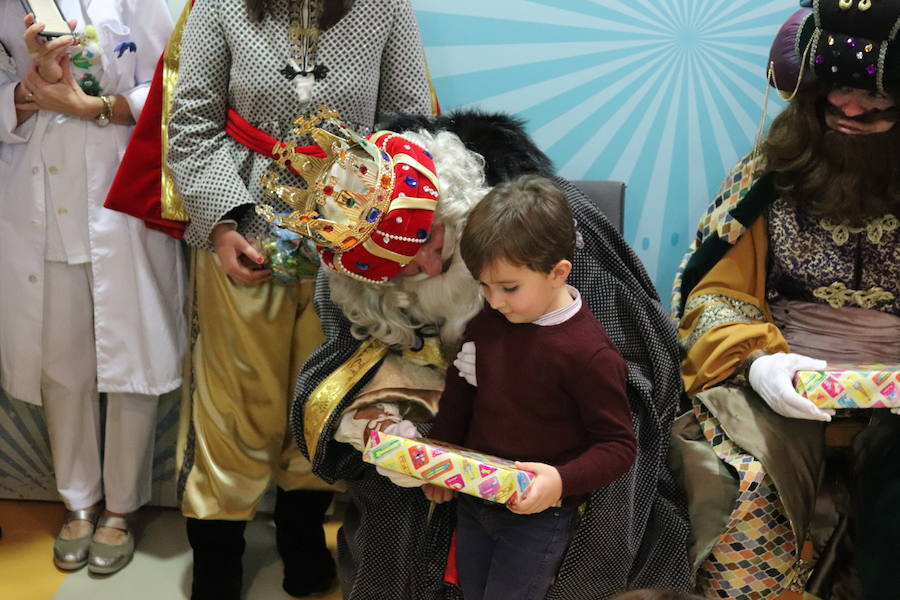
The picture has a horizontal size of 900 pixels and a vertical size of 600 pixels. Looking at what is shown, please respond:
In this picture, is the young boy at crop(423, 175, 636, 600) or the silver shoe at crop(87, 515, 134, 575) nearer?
the young boy at crop(423, 175, 636, 600)

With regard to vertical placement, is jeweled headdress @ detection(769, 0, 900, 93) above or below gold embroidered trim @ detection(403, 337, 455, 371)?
above

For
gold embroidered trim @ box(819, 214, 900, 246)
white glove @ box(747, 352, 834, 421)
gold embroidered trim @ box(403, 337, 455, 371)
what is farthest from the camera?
gold embroidered trim @ box(819, 214, 900, 246)

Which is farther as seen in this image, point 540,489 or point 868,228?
point 868,228

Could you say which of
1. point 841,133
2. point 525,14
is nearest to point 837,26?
point 841,133

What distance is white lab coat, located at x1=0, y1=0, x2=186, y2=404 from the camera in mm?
2336

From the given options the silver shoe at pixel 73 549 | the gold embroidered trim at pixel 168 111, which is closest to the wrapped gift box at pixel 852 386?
the gold embroidered trim at pixel 168 111

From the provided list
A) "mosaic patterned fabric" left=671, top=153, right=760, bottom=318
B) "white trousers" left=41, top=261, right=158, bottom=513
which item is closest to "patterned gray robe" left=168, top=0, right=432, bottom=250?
"white trousers" left=41, top=261, right=158, bottom=513

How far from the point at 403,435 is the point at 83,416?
123 cm

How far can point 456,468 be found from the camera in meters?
1.54

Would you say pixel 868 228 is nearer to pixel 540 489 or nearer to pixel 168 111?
pixel 540 489

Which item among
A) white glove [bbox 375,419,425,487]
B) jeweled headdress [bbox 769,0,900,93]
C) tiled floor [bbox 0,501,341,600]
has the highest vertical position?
jeweled headdress [bbox 769,0,900,93]

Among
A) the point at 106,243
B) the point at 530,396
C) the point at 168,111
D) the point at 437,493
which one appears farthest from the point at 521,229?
the point at 106,243

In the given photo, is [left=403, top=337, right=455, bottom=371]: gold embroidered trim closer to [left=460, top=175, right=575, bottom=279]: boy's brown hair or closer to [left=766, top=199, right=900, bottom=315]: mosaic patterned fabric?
[left=460, top=175, right=575, bottom=279]: boy's brown hair

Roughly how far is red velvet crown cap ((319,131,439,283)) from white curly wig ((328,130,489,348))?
0.04 meters
